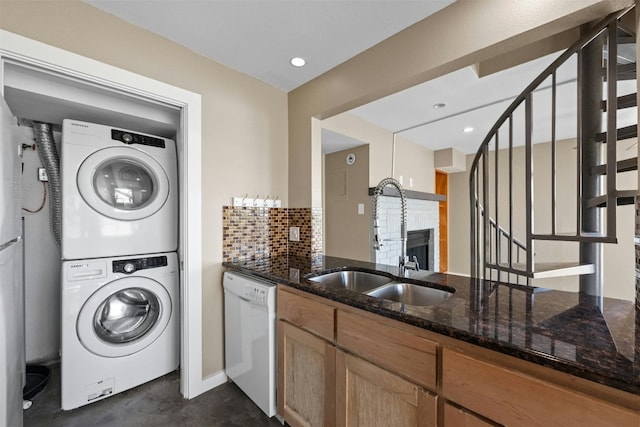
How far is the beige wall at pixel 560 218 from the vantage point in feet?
11.7

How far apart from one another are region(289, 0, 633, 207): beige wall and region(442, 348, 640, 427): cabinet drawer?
1.36 m

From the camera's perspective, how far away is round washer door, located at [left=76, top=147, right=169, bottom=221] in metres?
1.71

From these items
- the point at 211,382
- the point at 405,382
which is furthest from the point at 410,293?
the point at 211,382

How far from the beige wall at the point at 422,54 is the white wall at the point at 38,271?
1997 millimetres

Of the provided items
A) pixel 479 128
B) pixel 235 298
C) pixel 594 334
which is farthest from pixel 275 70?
pixel 479 128

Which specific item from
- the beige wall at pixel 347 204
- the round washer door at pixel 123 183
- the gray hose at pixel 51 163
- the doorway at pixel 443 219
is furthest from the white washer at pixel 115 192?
the doorway at pixel 443 219

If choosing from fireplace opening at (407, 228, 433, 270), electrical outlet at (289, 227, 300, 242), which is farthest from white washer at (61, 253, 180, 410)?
fireplace opening at (407, 228, 433, 270)

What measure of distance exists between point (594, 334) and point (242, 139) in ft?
7.03

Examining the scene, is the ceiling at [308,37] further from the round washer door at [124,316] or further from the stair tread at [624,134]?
the round washer door at [124,316]

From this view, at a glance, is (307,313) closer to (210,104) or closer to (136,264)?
(136,264)

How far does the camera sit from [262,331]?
61.5 inches

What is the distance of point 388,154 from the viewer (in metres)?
3.51

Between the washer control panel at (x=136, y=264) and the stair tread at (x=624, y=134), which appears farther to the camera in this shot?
the washer control panel at (x=136, y=264)

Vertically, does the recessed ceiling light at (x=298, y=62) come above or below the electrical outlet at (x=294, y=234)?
above
